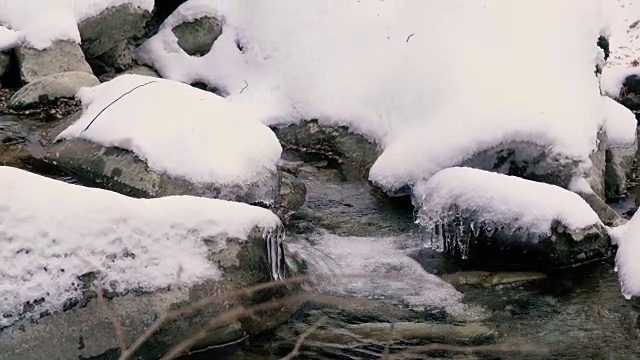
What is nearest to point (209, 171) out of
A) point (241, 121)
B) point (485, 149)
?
Answer: point (241, 121)

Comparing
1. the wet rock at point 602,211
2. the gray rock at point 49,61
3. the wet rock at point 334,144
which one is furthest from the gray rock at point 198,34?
the wet rock at point 602,211

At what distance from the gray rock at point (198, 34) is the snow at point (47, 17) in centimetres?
102

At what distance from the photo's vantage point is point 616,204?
6.68 m

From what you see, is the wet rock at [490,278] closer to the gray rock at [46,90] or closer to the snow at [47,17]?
the gray rock at [46,90]

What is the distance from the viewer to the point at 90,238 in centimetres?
356

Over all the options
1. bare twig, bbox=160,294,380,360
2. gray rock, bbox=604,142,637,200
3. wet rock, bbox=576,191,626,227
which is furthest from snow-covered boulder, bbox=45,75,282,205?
bare twig, bbox=160,294,380,360

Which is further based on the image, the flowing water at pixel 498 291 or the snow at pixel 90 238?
the flowing water at pixel 498 291

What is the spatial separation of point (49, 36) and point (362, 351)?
6071 millimetres

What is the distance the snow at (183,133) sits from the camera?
17.8 ft

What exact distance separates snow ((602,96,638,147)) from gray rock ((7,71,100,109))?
17.8ft

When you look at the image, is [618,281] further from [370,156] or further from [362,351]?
[370,156]

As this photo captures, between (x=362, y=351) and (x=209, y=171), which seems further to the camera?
(x=209, y=171)

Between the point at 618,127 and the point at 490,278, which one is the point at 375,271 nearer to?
the point at 490,278

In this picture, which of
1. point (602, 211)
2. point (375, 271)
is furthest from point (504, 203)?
point (602, 211)
